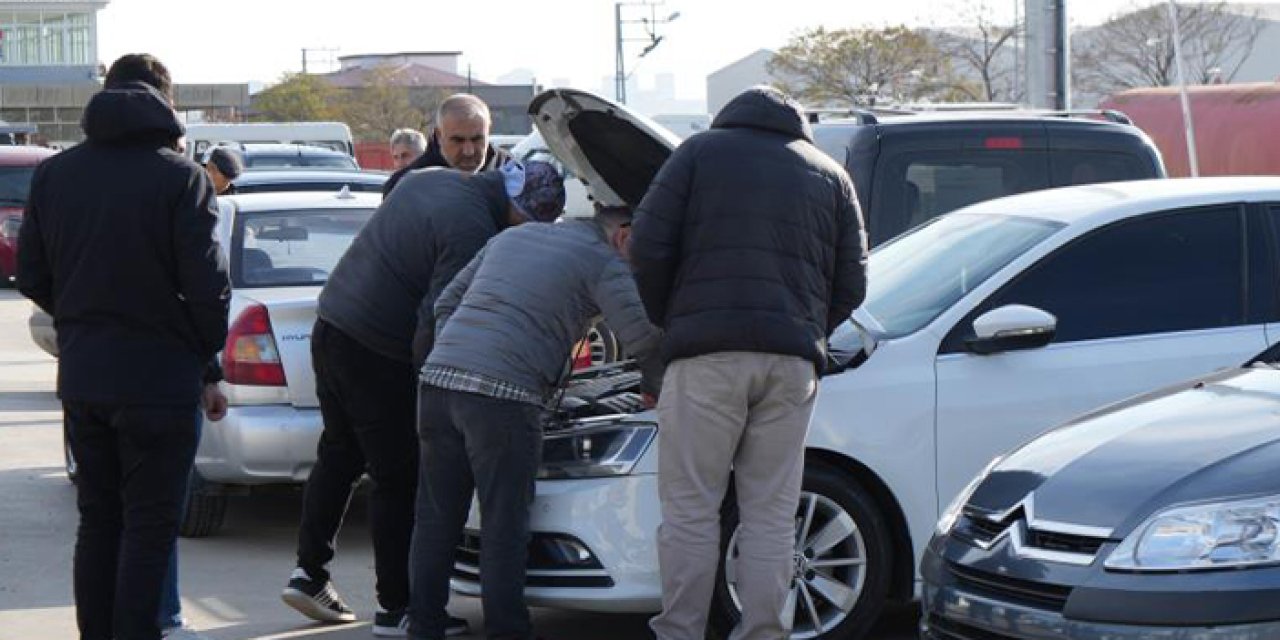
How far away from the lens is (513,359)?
638cm

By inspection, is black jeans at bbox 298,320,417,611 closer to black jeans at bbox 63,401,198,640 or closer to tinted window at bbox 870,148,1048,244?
black jeans at bbox 63,401,198,640

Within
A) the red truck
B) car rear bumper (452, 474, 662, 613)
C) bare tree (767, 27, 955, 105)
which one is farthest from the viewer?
bare tree (767, 27, 955, 105)

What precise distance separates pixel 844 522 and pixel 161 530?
218cm

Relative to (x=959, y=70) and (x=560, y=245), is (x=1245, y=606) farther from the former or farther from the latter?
(x=959, y=70)

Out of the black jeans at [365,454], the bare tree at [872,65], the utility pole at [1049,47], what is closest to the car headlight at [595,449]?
the black jeans at [365,454]

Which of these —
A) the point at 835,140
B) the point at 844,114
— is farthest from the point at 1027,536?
the point at 844,114

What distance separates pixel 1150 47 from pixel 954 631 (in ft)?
210

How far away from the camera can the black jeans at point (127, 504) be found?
6074 mm

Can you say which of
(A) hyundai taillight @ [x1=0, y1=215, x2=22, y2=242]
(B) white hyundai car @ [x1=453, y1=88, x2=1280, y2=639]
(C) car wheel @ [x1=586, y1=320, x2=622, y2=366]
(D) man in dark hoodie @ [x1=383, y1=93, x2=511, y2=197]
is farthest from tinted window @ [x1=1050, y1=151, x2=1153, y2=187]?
(A) hyundai taillight @ [x1=0, y1=215, x2=22, y2=242]

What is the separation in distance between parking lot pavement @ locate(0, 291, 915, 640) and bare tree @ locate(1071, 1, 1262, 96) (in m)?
56.6

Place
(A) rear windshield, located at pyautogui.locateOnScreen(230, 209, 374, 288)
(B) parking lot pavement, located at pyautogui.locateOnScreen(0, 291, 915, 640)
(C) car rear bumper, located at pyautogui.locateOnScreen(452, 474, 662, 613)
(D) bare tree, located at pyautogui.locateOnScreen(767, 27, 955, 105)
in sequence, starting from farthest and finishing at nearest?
(D) bare tree, located at pyautogui.locateOnScreen(767, 27, 955, 105) < (A) rear windshield, located at pyautogui.locateOnScreen(230, 209, 374, 288) < (B) parking lot pavement, located at pyautogui.locateOnScreen(0, 291, 915, 640) < (C) car rear bumper, located at pyautogui.locateOnScreen(452, 474, 662, 613)

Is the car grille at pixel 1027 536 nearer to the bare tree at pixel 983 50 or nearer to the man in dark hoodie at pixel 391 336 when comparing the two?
the man in dark hoodie at pixel 391 336

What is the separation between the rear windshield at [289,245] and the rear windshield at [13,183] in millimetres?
17469

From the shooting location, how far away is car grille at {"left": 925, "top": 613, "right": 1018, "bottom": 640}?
16.5ft
